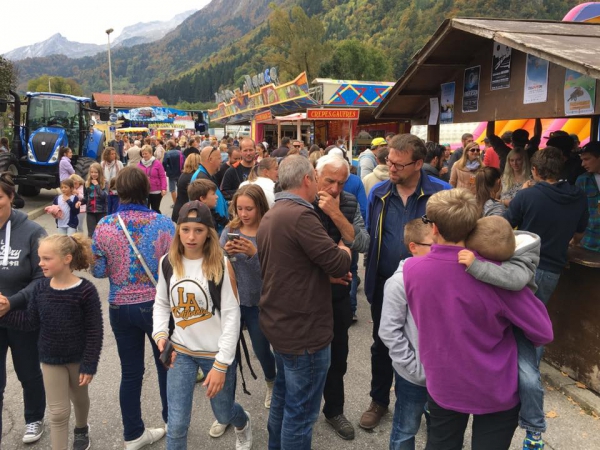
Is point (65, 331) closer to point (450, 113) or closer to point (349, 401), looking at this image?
point (349, 401)

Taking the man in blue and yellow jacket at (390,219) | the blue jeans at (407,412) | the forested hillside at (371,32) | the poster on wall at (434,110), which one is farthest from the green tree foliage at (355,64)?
the blue jeans at (407,412)

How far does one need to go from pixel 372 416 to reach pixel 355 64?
60.9m

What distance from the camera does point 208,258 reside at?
2623 mm

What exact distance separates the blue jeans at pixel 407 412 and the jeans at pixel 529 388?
2.14ft

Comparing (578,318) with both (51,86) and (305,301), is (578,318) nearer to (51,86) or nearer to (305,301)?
(305,301)

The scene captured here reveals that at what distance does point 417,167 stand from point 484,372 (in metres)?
1.57

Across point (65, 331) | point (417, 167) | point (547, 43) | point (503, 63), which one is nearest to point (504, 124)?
point (503, 63)

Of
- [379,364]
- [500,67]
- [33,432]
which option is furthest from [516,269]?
[500,67]

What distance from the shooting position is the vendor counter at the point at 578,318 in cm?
372

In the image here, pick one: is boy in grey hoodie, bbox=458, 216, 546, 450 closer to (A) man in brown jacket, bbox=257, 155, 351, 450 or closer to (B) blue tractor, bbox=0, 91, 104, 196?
(A) man in brown jacket, bbox=257, 155, 351, 450

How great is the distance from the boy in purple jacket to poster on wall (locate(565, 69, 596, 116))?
2424mm

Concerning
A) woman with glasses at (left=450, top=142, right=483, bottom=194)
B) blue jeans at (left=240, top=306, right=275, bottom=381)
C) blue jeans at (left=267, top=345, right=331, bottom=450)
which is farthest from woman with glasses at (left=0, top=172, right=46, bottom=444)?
woman with glasses at (left=450, top=142, right=483, bottom=194)

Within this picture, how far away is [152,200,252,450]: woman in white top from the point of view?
8.46 ft

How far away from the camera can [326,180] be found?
2.88 meters
